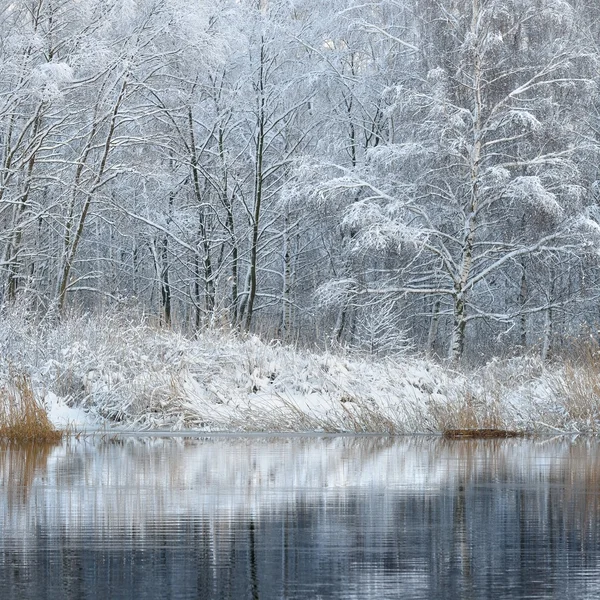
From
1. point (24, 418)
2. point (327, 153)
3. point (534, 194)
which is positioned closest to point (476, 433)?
point (24, 418)

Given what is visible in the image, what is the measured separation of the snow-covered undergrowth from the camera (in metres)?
19.6

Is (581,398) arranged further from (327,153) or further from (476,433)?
(327,153)

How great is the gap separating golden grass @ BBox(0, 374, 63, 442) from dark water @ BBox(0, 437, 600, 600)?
144cm

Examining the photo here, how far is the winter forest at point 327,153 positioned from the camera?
28750 millimetres

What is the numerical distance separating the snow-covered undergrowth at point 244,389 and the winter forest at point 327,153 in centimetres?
207

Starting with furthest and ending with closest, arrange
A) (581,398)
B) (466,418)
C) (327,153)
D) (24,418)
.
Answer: (327,153) < (581,398) < (466,418) < (24,418)

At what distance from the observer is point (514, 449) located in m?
16.9

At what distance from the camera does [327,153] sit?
3538cm

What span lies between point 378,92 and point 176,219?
5.99 meters

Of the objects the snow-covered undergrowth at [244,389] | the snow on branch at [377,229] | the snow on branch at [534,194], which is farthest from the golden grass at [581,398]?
the snow on branch at [377,229]

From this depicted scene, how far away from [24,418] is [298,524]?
854 centimetres

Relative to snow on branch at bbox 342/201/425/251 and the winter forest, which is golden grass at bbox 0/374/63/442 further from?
snow on branch at bbox 342/201/425/251

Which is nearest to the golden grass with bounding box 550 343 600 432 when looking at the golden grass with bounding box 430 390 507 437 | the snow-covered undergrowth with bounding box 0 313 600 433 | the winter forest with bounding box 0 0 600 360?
the snow-covered undergrowth with bounding box 0 313 600 433

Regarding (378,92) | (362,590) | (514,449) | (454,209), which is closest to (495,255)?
(454,209)
